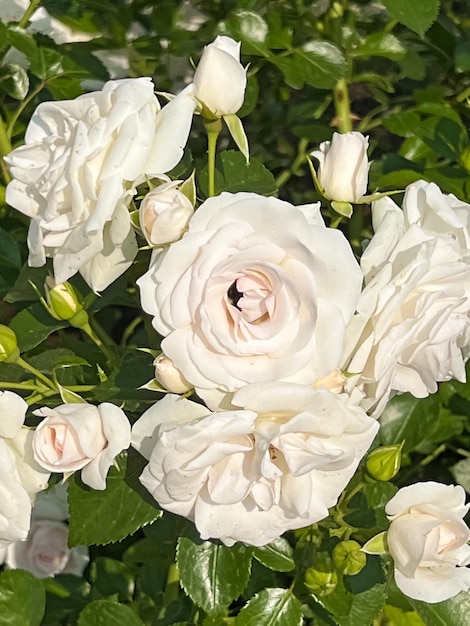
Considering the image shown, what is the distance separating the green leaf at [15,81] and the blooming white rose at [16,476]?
70cm

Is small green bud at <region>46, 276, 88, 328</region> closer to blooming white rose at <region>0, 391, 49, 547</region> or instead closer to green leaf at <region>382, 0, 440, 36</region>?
blooming white rose at <region>0, 391, 49, 547</region>

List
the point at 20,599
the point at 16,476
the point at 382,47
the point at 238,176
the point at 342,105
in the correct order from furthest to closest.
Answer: the point at 342,105, the point at 382,47, the point at 20,599, the point at 238,176, the point at 16,476

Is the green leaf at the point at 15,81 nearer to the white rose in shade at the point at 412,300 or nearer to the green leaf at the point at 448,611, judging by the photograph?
the white rose in shade at the point at 412,300

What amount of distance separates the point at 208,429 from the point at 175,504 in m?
0.13

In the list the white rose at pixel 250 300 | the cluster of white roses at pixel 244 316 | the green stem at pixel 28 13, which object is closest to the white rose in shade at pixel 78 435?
the cluster of white roses at pixel 244 316

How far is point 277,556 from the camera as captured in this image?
1004mm

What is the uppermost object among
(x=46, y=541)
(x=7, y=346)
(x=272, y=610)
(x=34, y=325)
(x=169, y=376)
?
(x=169, y=376)

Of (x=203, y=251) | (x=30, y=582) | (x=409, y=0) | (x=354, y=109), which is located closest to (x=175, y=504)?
(x=203, y=251)

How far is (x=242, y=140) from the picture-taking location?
0.84 metres

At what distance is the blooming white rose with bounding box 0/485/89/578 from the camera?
141 cm

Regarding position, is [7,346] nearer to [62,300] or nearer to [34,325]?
[62,300]

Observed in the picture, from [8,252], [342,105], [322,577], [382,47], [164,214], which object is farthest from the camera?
[342,105]

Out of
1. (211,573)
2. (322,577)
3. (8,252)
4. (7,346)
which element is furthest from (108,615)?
(8,252)

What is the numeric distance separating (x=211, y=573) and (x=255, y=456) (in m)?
0.29
